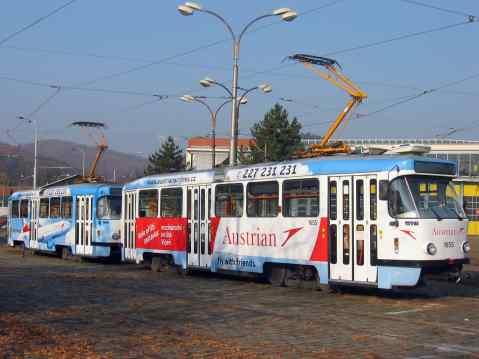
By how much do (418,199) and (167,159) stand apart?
64.5m

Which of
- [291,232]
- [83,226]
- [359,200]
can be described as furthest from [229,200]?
[83,226]

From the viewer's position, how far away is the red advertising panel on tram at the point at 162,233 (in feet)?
66.2

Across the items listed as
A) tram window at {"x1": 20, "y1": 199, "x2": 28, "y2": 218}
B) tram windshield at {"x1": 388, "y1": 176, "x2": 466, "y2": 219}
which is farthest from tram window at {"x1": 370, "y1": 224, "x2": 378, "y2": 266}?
tram window at {"x1": 20, "y1": 199, "x2": 28, "y2": 218}

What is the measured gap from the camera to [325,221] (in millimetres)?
15320

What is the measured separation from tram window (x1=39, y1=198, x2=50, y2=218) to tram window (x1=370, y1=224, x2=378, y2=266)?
18844mm

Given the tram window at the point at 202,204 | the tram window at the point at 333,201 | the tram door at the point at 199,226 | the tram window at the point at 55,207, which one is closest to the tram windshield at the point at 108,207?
the tram window at the point at 55,207

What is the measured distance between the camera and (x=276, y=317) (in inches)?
472

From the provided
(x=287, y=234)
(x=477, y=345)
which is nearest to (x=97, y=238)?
(x=287, y=234)

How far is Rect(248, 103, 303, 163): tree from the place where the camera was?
198 ft

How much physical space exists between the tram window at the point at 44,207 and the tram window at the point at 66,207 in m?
1.84

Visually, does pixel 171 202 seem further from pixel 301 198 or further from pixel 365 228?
pixel 365 228

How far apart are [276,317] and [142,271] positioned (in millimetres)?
10975

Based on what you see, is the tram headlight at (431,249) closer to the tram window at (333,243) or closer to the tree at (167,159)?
the tram window at (333,243)

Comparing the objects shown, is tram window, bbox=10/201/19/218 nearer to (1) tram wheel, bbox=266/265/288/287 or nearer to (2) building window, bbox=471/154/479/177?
(1) tram wheel, bbox=266/265/288/287
